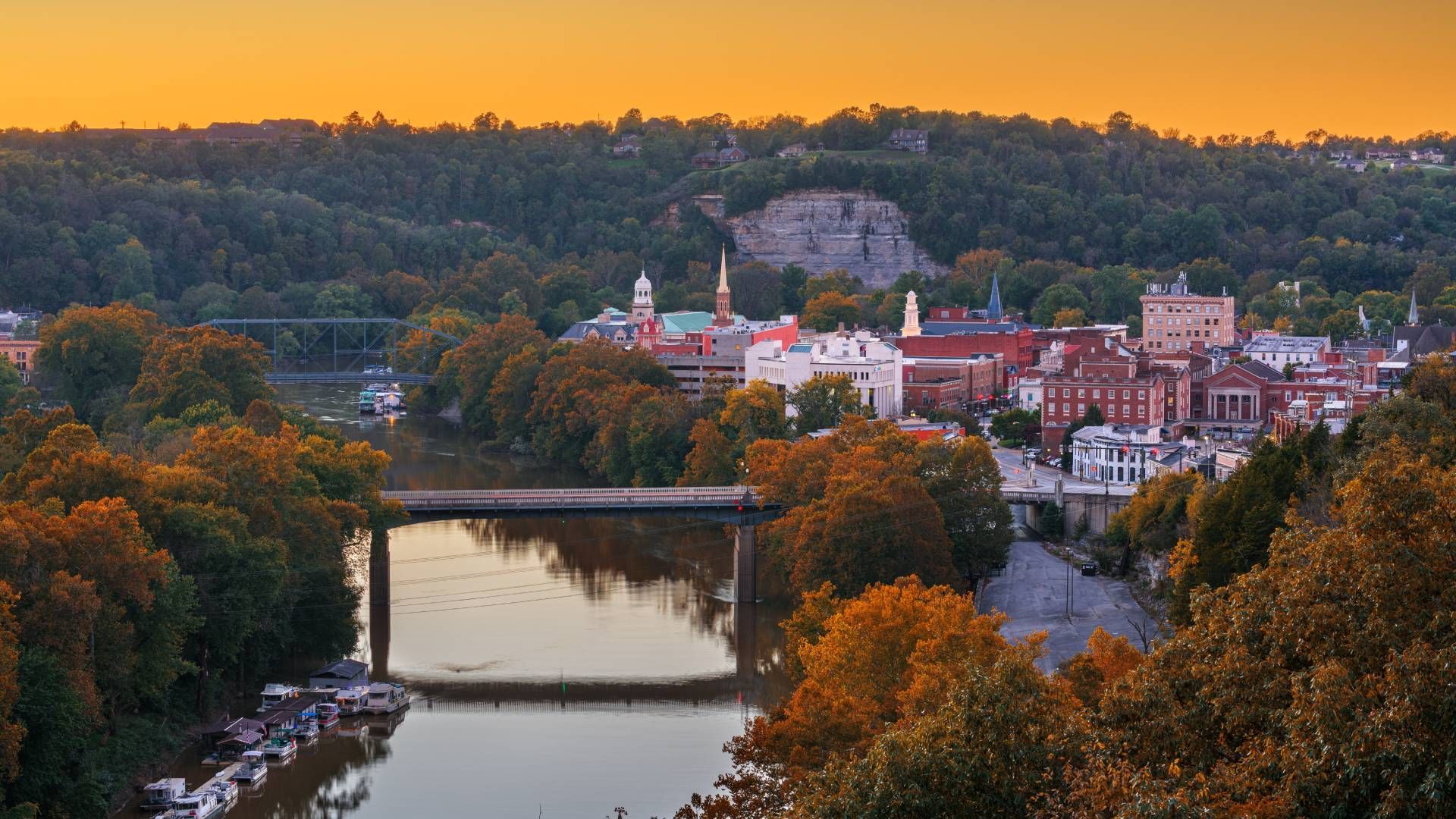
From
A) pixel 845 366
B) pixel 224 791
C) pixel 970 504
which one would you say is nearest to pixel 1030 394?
pixel 845 366

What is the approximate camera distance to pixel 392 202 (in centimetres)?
14588

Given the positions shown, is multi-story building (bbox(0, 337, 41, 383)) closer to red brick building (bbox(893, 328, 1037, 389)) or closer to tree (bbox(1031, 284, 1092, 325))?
red brick building (bbox(893, 328, 1037, 389))

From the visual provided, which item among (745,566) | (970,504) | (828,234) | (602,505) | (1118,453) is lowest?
(745,566)

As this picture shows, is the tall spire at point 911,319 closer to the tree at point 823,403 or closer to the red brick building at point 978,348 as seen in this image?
the red brick building at point 978,348

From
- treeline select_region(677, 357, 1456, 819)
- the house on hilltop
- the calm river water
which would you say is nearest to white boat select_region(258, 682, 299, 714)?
the calm river water

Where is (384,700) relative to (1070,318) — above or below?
below

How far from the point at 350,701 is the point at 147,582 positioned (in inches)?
184

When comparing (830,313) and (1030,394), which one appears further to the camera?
(830,313)

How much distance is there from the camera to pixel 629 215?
144 m

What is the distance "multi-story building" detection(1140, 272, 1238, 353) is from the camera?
3499 inches

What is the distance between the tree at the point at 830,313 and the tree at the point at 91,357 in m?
38.9

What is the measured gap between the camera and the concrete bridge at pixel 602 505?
44.0 meters

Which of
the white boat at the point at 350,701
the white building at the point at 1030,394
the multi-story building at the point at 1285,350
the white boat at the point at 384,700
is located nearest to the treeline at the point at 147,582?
the white boat at the point at 350,701

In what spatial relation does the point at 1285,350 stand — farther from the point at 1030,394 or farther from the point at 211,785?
the point at 211,785
